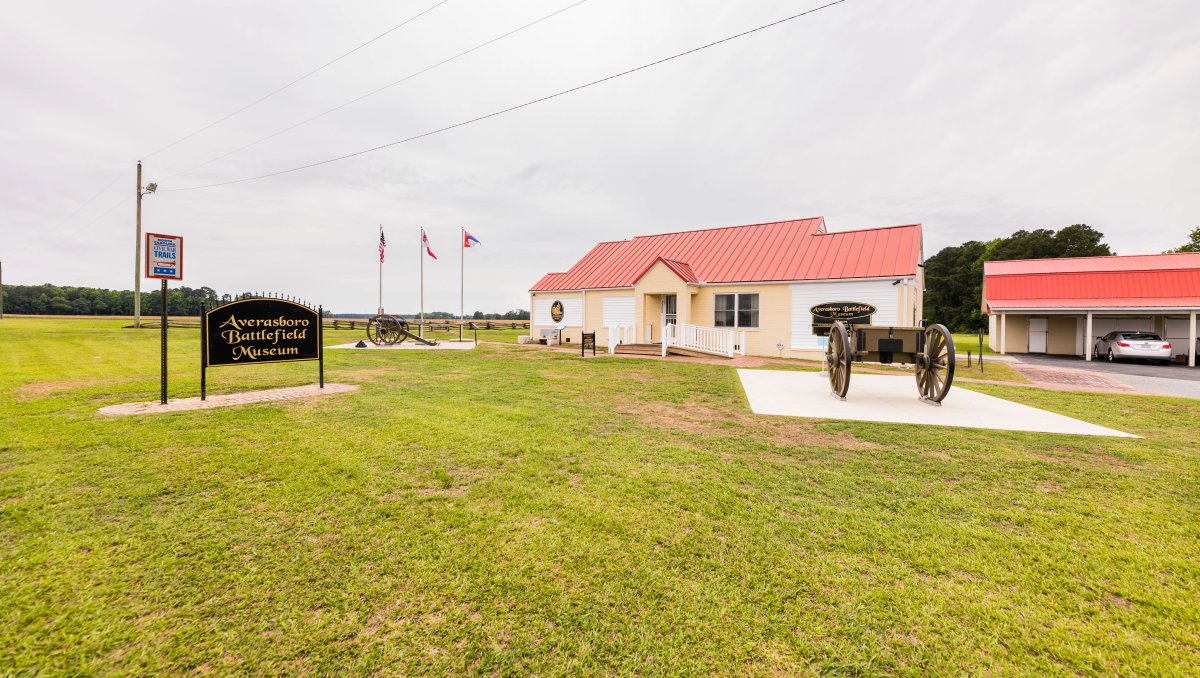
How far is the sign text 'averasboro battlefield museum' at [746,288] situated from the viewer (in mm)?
16969

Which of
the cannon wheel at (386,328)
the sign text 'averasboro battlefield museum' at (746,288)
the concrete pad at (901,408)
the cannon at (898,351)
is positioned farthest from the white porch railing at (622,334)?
the cannon at (898,351)

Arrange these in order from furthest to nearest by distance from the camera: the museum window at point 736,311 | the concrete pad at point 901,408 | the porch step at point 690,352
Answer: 1. the museum window at point 736,311
2. the porch step at point 690,352
3. the concrete pad at point 901,408

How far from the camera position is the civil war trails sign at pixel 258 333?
7715 millimetres

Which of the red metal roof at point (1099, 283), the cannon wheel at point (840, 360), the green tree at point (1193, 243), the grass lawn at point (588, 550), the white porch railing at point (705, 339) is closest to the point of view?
the grass lawn at point (588, 550)

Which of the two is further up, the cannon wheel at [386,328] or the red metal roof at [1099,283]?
the red metal roof at [1099,283]

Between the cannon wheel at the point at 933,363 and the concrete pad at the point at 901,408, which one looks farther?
the cannon wheel at the point at 933,363

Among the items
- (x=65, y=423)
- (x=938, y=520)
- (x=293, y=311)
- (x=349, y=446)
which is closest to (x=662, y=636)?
(x=938, y=520)

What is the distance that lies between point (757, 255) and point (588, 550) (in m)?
19.9

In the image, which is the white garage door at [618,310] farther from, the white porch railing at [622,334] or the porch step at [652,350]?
the porch step at [652,350]

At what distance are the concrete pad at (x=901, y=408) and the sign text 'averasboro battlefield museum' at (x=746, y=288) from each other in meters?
6.94

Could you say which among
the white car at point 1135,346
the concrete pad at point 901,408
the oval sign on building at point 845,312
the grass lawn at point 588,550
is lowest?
the grass lawn at point 588,550

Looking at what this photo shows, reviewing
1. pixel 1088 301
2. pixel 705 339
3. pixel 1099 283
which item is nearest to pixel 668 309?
pixel 705 339

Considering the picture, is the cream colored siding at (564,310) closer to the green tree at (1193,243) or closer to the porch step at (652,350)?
the porch step at (652,350)

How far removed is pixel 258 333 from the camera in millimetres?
8258
